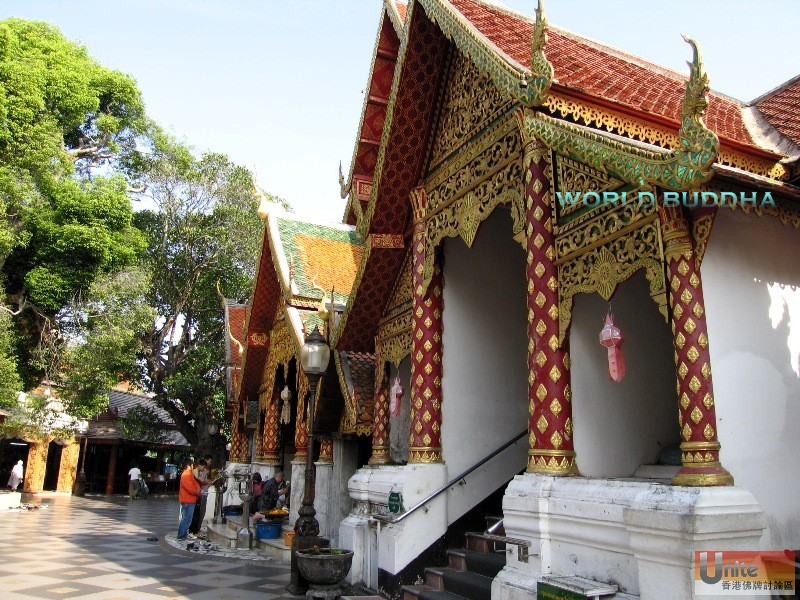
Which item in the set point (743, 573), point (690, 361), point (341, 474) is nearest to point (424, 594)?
point (743, 573)

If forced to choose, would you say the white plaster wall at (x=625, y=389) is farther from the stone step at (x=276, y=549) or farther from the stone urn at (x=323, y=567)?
the stone step at (x=276, y=549)

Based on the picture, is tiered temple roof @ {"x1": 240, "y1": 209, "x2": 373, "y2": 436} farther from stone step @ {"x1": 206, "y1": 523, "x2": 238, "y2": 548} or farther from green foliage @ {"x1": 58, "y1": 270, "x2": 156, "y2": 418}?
green foliage @ {"x1": 58, "y1": 270, "x2": 156, "y2": 418}

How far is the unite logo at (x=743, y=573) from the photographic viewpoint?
10.4 ft

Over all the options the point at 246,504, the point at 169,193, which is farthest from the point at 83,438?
the point at 246,504

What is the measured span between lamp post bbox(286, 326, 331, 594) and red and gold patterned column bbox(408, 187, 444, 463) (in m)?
1.10

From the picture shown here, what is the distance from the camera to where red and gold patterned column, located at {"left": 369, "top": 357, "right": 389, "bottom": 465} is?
7730mm

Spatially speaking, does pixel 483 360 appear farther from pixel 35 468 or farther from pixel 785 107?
pixel 35 468

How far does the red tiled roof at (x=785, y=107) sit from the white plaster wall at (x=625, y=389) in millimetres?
1859

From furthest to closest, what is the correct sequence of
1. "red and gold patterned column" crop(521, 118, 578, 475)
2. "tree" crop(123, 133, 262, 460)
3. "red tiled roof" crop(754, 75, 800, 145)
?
"tree" crop(123, 133, 262, 460)
"red tiled roof" crop(754, 75, 800, 145)
"red and gold patterned column" crop(521, 118, 578, 475)

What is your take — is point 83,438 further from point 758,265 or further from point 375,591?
point 758,265

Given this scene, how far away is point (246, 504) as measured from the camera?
1109 cm

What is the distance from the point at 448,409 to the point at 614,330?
273 centimetres

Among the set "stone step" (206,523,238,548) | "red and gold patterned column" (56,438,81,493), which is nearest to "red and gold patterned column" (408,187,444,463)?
"stone step" (206,523,238,548)

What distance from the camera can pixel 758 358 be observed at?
396 centimetres
